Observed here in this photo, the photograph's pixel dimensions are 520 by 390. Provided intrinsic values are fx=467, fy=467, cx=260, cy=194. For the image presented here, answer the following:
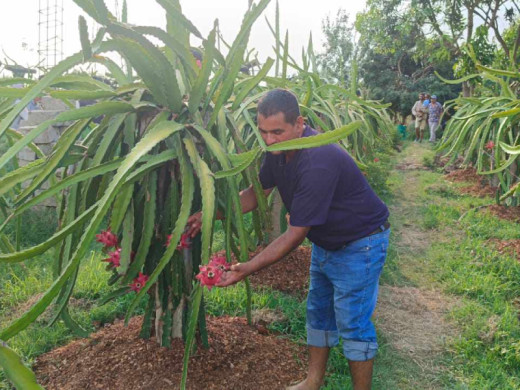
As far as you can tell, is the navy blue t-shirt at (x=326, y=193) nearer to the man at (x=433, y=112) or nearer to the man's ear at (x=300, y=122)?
the man's ear at (x=300, y=122)

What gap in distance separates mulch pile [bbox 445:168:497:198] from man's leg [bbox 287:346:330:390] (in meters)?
5.25

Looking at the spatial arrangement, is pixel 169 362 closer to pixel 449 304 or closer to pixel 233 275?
pixel 233 275

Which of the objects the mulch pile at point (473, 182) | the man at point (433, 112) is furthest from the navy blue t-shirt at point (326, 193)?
the man at point (433, 112)

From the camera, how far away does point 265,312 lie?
2.90 meters

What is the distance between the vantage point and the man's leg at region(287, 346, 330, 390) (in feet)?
7.44

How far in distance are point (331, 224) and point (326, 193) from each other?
0.83 feet

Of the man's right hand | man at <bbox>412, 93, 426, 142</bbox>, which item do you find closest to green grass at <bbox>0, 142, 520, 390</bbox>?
the man's right hand

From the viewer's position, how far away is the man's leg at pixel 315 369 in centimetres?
227

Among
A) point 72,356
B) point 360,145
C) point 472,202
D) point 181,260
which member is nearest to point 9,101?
point 181,260

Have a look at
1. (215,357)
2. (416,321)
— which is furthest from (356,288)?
(416,321)

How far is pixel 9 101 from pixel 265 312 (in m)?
1.86

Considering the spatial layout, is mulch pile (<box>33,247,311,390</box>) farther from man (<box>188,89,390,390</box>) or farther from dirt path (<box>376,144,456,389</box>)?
dirt path (<box>376,144,456,389</box>)

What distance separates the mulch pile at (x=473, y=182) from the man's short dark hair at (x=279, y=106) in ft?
18.5

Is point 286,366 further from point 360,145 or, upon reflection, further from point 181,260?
point 360,145
